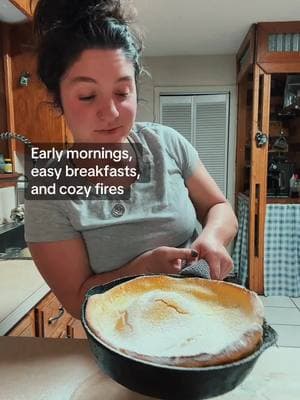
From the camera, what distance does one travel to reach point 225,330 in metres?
0.35

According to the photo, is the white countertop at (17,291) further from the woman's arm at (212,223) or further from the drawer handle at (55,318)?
the woman's arm at (212,223)

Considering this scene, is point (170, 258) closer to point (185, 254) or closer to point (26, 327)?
point (185, 254)

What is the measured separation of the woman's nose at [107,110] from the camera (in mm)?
594

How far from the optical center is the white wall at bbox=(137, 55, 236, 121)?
3.23m

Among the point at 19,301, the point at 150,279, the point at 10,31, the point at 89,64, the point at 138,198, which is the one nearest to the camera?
the point at 150,279

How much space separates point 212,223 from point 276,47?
2424 mm

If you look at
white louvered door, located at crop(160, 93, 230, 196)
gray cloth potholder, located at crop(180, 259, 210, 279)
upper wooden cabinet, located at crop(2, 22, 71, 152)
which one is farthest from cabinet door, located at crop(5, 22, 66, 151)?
gray cloth potholder, located at crop(180, 259, 210, 279)

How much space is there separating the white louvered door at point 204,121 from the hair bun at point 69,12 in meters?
2.70

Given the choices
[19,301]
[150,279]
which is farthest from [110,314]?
[19,301]

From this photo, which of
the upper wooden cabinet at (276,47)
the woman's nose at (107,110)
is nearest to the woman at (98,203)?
the woman's nose at (107,110)

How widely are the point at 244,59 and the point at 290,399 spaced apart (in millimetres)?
2932

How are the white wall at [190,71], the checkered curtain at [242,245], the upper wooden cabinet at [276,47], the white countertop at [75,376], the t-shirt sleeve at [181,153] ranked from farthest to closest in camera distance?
the white wall at [190,71]
the checkered curtain at [242,245]
the upper wooden cabinet at [276,47]
the t-shirt sleeve at [181,153]
the white countertop at [75,376]

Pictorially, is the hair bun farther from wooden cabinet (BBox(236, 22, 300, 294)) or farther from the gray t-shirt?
wooden cabinet (BBox(236, 22, 300, 294))

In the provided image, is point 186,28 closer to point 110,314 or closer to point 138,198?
point 138,198
